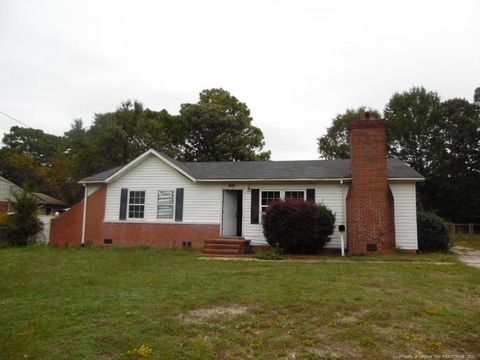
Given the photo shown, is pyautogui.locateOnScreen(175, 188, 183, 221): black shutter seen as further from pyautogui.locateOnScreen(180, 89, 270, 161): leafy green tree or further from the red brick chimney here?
pyautogui.locateOnScreen(180, 89, 270, 161): leafy green tree

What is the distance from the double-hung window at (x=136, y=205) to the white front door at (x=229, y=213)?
388 centimetres

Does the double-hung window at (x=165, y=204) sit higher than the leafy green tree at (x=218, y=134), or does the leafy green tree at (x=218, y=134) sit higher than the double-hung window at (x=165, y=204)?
the leafy green tree at (x=218, y=134)

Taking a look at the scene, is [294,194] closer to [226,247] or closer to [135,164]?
[226,247]

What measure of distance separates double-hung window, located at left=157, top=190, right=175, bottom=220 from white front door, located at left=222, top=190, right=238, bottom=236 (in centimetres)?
237

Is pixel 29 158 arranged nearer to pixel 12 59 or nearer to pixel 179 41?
pixel 12 59

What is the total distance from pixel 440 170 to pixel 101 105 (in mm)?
32024

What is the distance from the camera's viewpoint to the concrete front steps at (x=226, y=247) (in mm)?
13758

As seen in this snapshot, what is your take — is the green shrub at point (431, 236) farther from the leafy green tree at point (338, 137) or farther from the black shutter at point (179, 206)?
the leafy green tree at point (338, 137)

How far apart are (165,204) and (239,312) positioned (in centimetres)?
1109

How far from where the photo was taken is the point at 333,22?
1232cm

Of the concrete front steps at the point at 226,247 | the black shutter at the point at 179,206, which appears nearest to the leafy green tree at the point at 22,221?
the black shutter at the point at 179,206

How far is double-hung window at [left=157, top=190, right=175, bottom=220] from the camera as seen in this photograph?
1591cm

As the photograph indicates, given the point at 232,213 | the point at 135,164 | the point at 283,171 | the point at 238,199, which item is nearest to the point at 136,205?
the point at 135,164

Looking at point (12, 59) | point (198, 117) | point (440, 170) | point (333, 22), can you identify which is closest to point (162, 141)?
point (198, 117)
